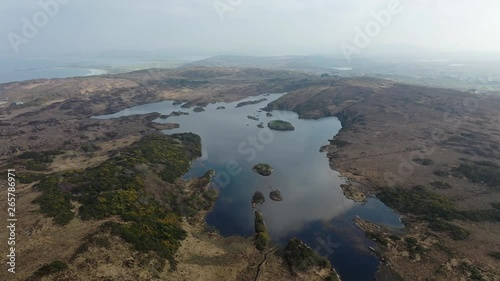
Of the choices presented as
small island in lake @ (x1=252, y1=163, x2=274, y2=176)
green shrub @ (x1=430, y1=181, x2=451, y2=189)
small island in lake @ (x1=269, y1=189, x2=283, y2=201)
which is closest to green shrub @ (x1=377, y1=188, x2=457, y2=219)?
green shrub @ (x1=430, y1=181, x2=451, y2=189)

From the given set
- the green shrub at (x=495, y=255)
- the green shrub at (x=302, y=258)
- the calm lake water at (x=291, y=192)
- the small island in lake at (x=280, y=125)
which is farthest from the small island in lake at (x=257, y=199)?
the small island in lake at (x=280, y=125)

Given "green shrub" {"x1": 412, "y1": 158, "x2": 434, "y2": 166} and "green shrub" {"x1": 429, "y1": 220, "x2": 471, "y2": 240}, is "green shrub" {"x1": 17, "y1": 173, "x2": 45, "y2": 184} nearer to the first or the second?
"green shrub" {"x1": 429, "y1": 220, "x2": 471, "y2": 240}

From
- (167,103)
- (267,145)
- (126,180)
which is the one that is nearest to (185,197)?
(126,180)

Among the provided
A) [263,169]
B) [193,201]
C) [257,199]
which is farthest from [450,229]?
[193,201]

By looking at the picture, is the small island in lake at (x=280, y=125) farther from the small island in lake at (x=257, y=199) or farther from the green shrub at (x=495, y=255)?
the green shrub at (x=495, y=255)

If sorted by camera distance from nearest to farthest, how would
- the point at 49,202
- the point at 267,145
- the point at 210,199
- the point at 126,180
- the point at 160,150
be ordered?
the point at 49,202 → the point at 126,180 → the point at 210,199 → the point at 160,150 → the point at 267,145

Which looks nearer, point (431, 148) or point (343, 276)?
point (343, 276)

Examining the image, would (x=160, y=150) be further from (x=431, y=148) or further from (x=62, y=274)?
(x=431, y=148)
